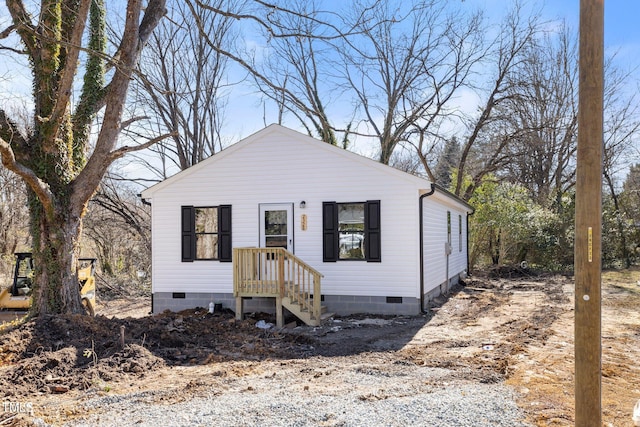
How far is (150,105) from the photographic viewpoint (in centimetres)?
2227

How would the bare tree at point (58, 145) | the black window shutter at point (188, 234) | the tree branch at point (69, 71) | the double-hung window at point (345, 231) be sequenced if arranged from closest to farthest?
the tree branch at point (69, 71) < the bare tree at point (58, 145) < the double-hung window at point (345, 231) < the black window shutter at point (188, 234)

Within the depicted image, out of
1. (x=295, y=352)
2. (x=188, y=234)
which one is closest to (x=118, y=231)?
(x=188, y=234)

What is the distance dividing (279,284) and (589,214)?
24.4 feet

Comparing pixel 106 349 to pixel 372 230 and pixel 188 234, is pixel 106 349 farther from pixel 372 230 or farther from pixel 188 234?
pixel 372 230

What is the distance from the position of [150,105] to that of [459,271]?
1444 cm

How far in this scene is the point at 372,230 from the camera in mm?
11219

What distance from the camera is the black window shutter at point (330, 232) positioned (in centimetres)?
1144

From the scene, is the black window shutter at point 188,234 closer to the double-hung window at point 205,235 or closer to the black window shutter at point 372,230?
the double-hung window at point 205,235

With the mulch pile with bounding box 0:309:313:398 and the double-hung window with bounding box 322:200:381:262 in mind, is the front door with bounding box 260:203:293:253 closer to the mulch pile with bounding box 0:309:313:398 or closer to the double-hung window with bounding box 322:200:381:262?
the double-hung window with bounding box 322:200:381:262

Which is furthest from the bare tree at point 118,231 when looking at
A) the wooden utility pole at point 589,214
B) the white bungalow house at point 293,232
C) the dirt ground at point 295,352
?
the wooden utility pole at point 589,214

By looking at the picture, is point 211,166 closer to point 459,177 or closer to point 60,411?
point 60,411

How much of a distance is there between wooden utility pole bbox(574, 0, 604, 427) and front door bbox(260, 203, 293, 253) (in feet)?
28.3

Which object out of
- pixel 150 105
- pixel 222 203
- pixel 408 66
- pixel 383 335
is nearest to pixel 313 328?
pixel 383 335

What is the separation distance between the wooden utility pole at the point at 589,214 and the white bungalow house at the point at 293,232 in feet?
22.5
